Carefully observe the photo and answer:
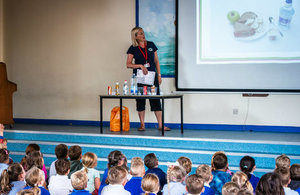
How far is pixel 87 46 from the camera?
706 centimetres

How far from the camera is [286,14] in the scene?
5.82 m

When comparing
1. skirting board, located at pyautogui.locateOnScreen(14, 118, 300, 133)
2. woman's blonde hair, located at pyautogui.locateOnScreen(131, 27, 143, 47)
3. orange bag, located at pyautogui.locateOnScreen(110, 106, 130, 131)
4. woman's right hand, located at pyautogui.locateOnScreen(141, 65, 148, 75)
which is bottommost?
skirting board, located at pyautogui.locateOnScreen(14, 118, 300, 133)

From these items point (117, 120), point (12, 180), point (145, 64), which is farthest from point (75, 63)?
point (12, 180)

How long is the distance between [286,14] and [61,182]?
421cm

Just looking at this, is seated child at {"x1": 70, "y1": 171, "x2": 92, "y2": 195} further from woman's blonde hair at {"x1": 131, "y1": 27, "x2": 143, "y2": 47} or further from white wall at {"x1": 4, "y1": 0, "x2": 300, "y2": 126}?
white wall at {"x1": 4, "y1": 0, "x2": 300, "y2": 126}

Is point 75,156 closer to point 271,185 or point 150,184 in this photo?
point 150,184

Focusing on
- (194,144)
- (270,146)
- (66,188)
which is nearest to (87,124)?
(194,144)

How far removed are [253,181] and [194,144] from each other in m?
1.88

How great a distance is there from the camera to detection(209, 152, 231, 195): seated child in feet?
10.4

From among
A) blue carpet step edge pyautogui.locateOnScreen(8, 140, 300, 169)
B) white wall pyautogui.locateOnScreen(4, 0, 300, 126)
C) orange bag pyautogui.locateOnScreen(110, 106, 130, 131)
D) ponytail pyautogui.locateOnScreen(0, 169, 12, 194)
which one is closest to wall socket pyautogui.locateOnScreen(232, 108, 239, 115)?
white wall pyautogui.locateOnScreen(4, 0, 300, 126)

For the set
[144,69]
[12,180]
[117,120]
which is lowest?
[12,180]

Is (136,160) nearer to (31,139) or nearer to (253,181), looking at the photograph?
(253,181)

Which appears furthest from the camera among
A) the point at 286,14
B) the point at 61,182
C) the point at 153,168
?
the point at 286,14

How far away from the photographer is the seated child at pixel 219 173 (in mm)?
3178
